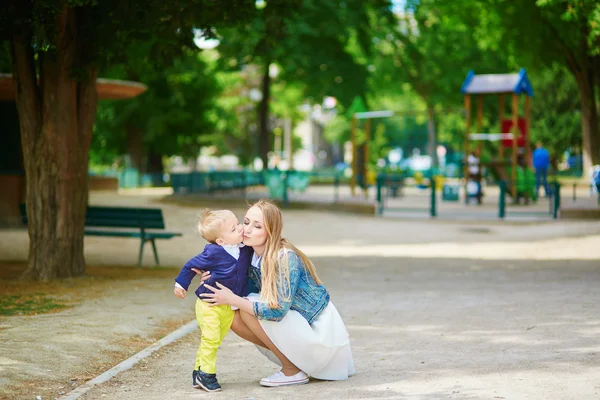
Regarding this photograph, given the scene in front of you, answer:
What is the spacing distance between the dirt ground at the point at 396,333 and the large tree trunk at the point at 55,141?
0.92 metres

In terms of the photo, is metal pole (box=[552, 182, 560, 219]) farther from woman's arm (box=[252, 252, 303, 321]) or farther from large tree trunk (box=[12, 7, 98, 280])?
woman's arm (box=[252, 252, 303, 321])

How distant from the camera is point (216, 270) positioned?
21.2 feet

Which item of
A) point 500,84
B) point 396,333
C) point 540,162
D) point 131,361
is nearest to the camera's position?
point 131,361

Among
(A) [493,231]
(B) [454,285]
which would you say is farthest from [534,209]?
(B) [454,285]

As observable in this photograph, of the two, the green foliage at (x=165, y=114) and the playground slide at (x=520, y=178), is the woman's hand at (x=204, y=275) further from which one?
the green foliage at (x=165, y=114)

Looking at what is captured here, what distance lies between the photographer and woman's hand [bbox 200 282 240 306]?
636 centimetres

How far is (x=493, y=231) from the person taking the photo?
2141cm

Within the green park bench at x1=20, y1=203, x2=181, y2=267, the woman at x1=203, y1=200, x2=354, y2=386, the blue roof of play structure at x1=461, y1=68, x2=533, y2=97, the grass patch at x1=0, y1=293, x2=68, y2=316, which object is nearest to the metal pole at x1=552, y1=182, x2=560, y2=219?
the blue roof of play structure at x1=461, y1=68, x2=533, y2=97

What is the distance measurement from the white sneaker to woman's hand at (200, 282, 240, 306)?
0.71m

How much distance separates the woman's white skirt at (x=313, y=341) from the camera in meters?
6.50

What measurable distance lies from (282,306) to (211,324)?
0.47 m

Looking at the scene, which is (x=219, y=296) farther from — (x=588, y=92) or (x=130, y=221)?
(x=588, y=92)

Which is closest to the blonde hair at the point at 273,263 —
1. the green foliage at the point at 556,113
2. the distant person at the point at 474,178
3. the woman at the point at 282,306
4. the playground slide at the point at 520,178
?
the woman at the point at 282,306

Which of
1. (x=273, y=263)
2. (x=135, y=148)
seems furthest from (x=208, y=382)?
(x=135, y=148)
